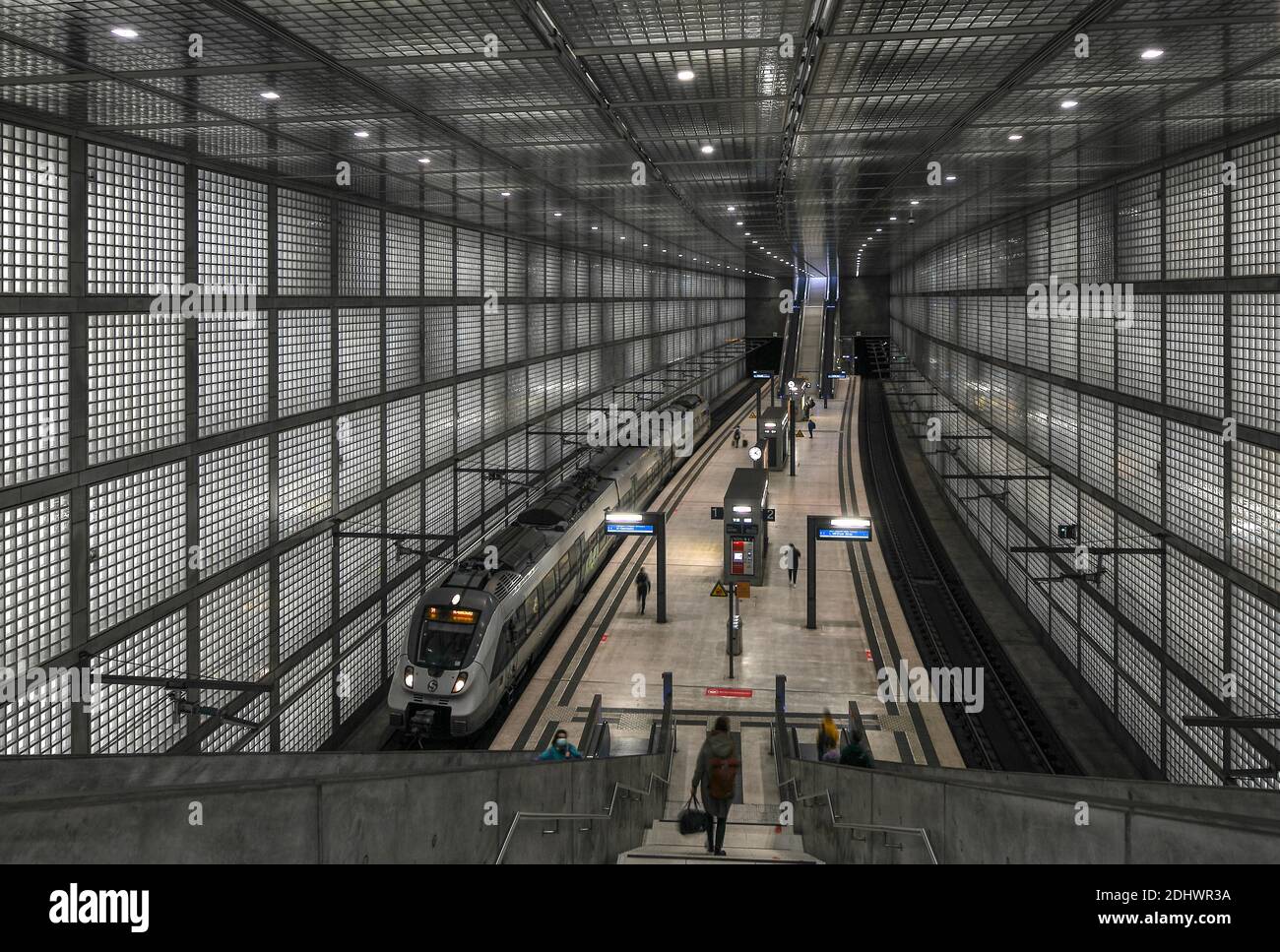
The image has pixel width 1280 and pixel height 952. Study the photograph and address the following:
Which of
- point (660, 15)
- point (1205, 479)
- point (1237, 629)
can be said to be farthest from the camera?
point (1205, 479)

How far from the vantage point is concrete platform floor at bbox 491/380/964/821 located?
15945 mm

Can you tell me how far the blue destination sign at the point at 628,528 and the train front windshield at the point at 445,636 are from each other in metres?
5.88

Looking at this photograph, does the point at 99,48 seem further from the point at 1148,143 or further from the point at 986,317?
the point at 986,317

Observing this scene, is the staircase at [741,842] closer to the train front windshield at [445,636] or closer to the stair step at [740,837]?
the stair step at [740,837]

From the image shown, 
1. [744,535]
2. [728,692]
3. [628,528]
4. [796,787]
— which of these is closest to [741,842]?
[796,787]

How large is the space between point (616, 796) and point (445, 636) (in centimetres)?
658

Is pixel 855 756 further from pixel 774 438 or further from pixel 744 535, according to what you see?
pixel 774 438

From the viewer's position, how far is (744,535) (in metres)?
23.0

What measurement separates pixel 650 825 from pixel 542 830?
4.29m

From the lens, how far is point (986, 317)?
27125 mm

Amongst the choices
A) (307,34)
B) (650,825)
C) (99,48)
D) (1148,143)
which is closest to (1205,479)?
(1148,143)

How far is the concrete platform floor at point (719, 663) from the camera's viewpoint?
15.9 m

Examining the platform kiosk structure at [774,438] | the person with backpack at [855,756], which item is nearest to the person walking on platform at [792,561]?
the person with backpack at [855,756]

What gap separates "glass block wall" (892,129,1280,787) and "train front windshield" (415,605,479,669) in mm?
9098
